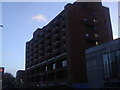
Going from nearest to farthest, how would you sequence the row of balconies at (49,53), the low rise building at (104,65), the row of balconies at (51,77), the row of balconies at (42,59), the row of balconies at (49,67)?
the low rise building at (104,65)
the row of balconies at (51,77)
the row of balconies at (49,67)
the row of balconies at (49,53)
the row of balconies at (42,59)

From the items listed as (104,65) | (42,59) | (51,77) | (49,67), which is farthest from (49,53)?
(104,65)

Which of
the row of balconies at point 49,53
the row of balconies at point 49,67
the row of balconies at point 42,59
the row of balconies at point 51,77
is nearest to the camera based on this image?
the row of balconies at point 51,77

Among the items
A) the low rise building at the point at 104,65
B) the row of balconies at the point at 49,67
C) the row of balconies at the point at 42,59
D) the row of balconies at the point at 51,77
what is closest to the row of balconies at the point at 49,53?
the row of balconies at the point at 42,59

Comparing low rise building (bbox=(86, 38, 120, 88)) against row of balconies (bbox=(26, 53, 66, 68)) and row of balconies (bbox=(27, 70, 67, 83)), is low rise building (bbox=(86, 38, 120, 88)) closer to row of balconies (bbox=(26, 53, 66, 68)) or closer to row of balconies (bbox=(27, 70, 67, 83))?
row of balconies (bbox=(27, 70, 67, 83))

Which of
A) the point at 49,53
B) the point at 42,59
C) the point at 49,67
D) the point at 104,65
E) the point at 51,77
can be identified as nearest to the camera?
the point at 104,65

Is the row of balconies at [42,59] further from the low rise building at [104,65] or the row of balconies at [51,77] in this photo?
the low rise building at [104,65]

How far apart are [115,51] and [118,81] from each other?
5.72m

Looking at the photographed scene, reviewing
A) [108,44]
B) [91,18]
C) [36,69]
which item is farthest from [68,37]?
[36,69]

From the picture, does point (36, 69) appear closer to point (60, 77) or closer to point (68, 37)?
point (60, 77)

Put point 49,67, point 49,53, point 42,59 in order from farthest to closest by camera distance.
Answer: point 42,59 < point 49,53 < point 49,67

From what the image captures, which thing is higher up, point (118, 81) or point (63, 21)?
point (63, 21)

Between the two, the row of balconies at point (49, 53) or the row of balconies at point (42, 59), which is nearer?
the row of balconies at point (49, 53)

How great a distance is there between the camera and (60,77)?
64500 millimetres

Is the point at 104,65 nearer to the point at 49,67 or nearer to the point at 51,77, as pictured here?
the point at 51,77
